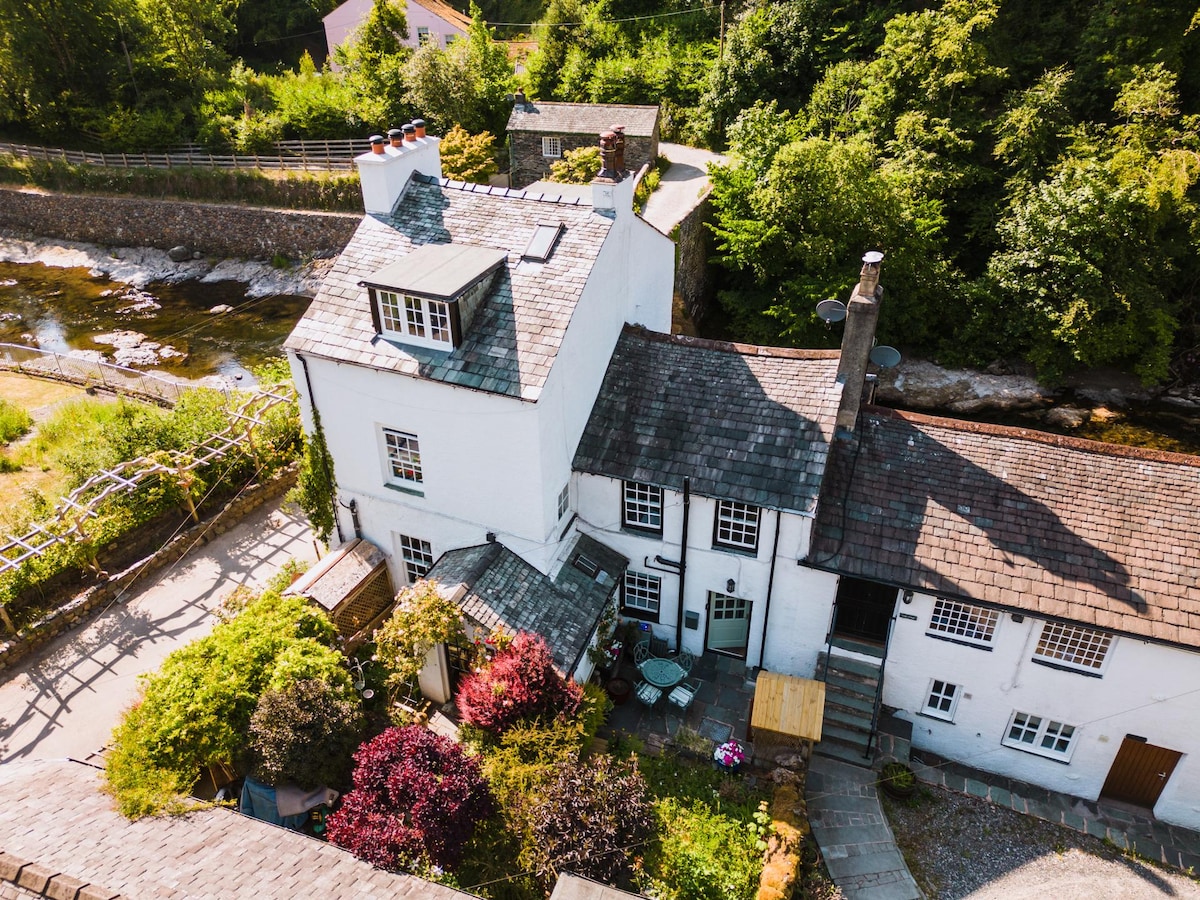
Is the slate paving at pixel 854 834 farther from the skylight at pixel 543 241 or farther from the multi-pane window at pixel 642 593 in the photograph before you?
the skylight at pixel 543 241

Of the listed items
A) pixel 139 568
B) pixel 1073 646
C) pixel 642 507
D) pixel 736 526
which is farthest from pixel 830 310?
pixel 139 568

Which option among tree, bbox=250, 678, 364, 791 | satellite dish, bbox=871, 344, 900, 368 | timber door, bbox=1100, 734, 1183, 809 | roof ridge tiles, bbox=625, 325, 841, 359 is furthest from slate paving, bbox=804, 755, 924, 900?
tree, bbox=250, 678, 364, 791

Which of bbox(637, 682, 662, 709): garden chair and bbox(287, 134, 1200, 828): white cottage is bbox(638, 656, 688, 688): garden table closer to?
bbox(637, 682, 662, 709): garden chair

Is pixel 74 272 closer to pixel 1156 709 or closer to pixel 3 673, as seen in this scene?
pixel 3 673

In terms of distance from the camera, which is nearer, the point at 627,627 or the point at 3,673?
the point at 3,673

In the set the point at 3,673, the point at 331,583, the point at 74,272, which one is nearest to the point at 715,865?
the point at 331,583
